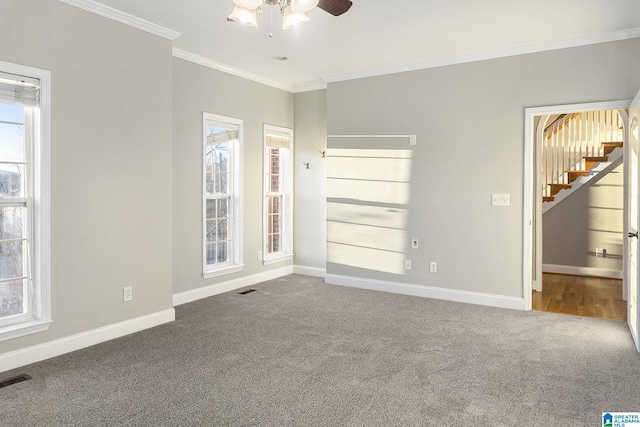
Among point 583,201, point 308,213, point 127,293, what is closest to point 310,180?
point 308,213

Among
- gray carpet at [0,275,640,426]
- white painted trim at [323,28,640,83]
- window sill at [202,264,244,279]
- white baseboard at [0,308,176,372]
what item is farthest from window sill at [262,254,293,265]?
white painted trim at [323,28,640,83]

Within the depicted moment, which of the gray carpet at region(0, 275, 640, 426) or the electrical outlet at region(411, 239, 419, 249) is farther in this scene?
the electrical outlet at region(411, 239, 419, 249)

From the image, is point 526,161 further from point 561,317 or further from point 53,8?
point 53,8

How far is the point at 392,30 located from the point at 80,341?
392cm

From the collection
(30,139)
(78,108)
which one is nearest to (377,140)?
(78,108)

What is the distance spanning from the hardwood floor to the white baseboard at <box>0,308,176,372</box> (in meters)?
4.07

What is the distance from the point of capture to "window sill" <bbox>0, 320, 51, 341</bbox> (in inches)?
123

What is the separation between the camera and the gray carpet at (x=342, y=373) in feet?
8.34

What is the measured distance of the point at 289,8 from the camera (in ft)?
8.64

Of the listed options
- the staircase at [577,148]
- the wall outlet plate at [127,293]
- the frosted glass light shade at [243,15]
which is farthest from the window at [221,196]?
the staircase at [577,148]

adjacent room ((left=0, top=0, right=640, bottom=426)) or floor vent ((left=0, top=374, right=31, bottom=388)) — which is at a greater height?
adjacent room ((left=0, top=0, right=640, bottom=426))

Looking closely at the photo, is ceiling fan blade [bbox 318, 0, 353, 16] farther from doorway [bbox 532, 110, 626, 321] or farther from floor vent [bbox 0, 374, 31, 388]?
doorway [bbox 532, 110, 626, 321]

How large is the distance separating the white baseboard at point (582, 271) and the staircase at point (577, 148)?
A: 1079 millimetres

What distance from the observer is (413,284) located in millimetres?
5457
